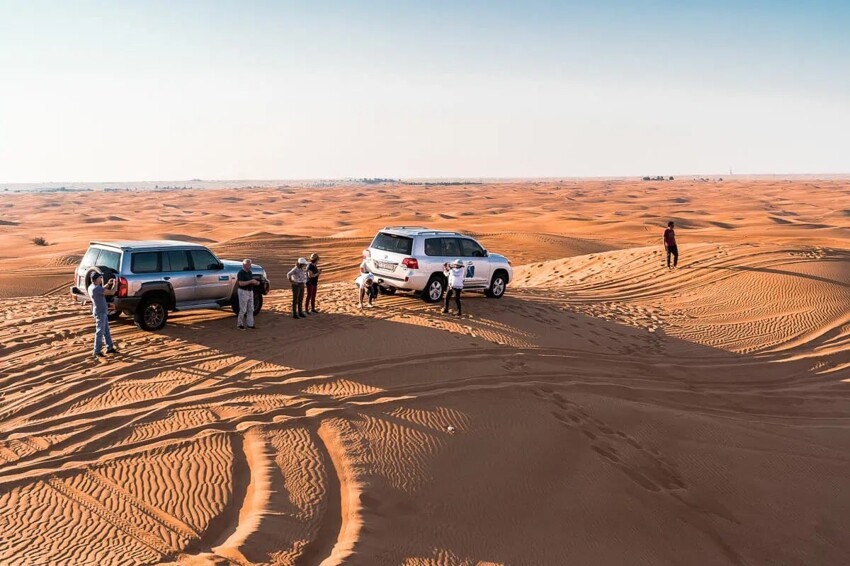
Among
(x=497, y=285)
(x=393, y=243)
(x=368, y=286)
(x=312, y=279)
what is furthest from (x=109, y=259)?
(x=497, y=285)

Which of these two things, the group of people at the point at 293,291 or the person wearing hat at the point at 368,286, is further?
the person wearing hat at the point at 368,286

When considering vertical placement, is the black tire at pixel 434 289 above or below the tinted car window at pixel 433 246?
below

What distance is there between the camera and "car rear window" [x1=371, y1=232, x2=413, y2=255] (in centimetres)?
1565

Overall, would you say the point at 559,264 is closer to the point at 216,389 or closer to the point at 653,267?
the point at 653,267

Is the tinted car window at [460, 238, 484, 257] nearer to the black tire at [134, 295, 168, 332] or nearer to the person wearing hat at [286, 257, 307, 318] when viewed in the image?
the person wearing hat at [286, 257, 307, 318]

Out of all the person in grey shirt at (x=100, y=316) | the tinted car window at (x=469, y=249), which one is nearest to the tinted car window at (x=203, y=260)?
the person in grey shirt at (x=100, y=316)

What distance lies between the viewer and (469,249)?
16625mm

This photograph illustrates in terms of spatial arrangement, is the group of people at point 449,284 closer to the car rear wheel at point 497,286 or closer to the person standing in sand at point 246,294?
the car rear wheel at point 497,286

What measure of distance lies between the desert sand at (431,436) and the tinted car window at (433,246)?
141 cm

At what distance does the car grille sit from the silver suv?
299 centimetres

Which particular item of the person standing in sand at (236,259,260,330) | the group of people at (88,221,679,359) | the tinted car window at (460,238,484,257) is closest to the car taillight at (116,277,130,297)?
the group of people at (88,221,679,359)

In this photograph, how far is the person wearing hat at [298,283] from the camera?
1421 centimetres

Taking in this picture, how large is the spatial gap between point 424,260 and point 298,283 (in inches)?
119

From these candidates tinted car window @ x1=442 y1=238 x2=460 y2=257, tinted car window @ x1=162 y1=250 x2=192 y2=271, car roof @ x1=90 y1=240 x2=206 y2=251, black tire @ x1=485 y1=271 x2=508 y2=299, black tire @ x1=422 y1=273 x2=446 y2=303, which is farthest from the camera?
black tire @ x1=485 y1=271 x2=508 y2=299
